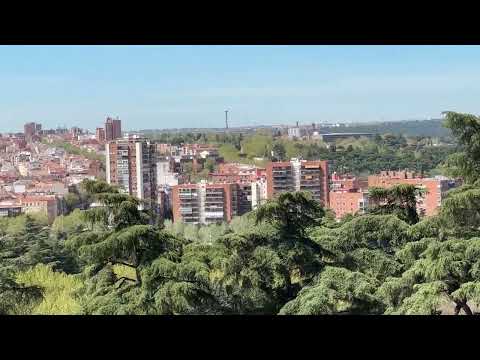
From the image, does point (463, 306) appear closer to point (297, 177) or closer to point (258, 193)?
point (297, 177)

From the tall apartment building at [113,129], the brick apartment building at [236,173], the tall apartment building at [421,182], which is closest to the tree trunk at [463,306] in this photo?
the tall apartment building at [421,182]

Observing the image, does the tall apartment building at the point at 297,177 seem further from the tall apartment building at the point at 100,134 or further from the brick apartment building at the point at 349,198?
the tall apartment building at the point at 100,134

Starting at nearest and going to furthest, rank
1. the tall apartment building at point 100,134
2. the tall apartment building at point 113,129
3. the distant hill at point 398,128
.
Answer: the distant hill at point 398,128 < the tall apartment building at point 113,129 < the tall apartment building at point 100,134

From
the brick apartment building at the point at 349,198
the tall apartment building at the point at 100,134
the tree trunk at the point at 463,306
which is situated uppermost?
the tall apartment building at the point at 100,134

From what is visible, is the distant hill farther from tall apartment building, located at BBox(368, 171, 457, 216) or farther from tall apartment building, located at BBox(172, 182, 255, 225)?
tall apartment building, located at BBox(172, 182, 255, 225)

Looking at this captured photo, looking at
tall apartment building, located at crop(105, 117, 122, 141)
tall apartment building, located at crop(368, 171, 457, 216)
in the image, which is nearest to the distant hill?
tall apartment building, located at crop(368, 171, 457, 216)

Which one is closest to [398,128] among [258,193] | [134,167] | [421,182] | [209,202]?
[421,182]

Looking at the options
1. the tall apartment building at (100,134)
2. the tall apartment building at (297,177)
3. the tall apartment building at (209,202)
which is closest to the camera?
the tall apartment building at (100,134)
